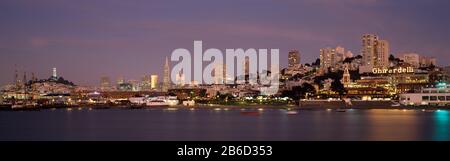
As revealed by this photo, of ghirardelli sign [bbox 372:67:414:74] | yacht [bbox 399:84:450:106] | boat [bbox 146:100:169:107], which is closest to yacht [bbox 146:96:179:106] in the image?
boat [bbox 146:100:169:107]

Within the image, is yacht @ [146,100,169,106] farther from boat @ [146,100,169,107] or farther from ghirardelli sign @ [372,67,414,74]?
ghirardelli sign @ [372,67,414,74]

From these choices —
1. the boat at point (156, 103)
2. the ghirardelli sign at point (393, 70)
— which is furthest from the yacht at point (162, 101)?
the ghirardelli sign at point (393, 70)

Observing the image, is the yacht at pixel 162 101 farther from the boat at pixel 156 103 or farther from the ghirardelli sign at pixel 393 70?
the ghirardelli sign at pixel 393 70

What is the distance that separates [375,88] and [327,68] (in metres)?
32.8

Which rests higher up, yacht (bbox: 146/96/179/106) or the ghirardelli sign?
the ghirardelli sign

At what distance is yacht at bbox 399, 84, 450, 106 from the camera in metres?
76.1

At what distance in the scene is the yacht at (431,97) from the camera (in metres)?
76.1

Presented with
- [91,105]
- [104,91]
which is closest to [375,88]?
[91,105]

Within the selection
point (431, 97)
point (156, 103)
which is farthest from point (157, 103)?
point (431, 97)
